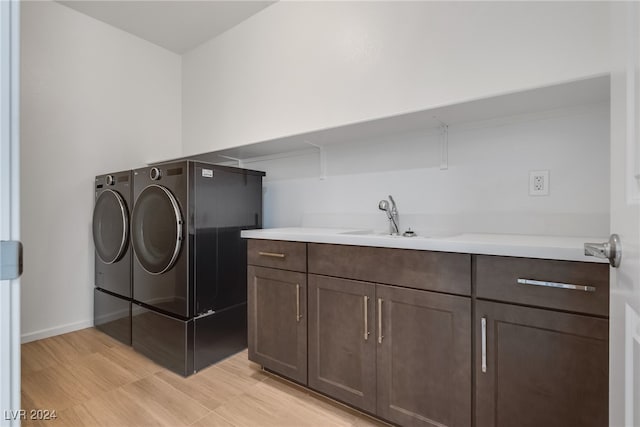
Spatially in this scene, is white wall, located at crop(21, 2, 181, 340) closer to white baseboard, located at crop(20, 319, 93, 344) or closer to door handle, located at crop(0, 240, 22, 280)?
white baseboard, located at crop(20, 319, 93, 344)

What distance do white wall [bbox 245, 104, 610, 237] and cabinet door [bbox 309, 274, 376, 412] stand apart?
63cm

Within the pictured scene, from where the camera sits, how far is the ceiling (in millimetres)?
2457

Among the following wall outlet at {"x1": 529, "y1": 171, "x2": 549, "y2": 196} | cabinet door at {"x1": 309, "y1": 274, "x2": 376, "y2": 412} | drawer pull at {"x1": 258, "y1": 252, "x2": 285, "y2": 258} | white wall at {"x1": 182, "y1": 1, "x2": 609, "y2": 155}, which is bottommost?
cabinet door at {"x1": 309, "y1": 274, "x2": 376, "y2": 412}

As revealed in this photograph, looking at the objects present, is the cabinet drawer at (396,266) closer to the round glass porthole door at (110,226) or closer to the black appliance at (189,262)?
the black appliance at (189,262)

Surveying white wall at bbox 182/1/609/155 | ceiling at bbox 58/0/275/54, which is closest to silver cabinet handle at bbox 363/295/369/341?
white wall at bbox 182/1/609/155

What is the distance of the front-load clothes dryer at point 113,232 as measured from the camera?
7.54ft

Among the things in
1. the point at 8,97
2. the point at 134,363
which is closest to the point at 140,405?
the point at 134,363

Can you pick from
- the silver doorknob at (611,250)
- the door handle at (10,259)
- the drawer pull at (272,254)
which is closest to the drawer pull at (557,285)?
→ the silver doorknob at (611,250)

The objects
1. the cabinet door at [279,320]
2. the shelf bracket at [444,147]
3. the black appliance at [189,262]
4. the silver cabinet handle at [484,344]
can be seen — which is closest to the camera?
the silver cabinet handle at [484,344]

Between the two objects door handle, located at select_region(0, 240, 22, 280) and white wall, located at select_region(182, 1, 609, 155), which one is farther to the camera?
white wall, located at select_region(182, 1, 609, 155)

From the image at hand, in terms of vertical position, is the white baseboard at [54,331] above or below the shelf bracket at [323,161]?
below

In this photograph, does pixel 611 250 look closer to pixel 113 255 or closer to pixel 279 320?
pixel 279 320

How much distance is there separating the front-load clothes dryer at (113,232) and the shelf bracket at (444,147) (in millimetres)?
2152

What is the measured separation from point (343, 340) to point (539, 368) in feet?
2.58
